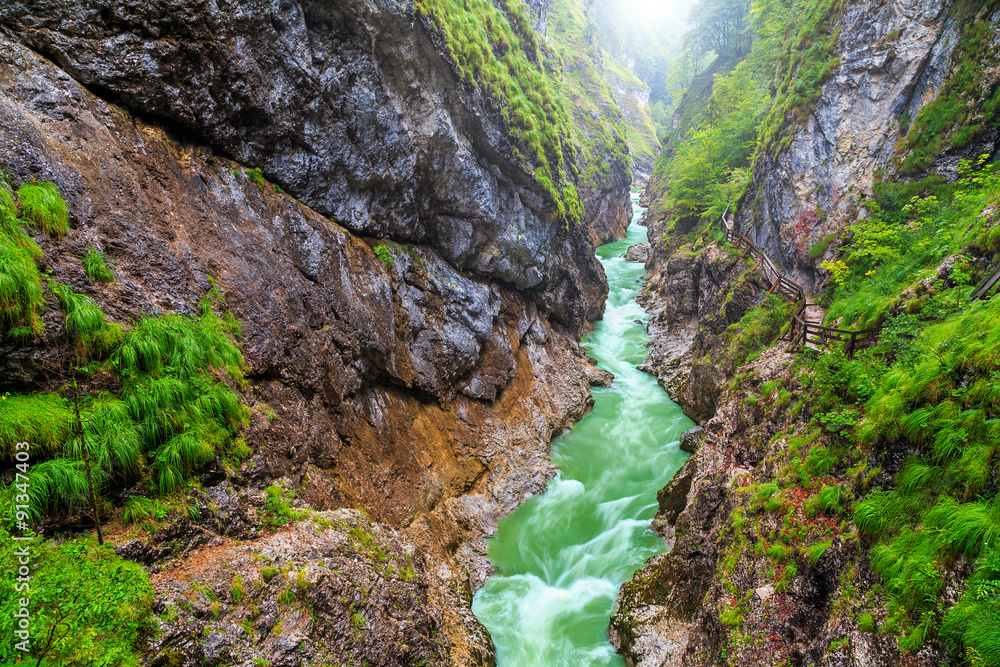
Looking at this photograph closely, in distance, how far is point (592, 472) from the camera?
43.4ft

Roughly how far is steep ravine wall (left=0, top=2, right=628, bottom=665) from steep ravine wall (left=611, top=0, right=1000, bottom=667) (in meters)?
4.10

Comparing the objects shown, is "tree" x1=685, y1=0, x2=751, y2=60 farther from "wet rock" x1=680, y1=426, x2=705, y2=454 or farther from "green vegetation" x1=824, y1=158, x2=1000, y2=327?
"wet rock" x1=680, y1=426, x2=705, y2=454

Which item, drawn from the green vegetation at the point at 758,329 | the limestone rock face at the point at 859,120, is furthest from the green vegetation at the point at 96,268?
the limestone rock face at the point at 859,120

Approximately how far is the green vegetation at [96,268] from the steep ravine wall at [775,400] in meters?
10.2

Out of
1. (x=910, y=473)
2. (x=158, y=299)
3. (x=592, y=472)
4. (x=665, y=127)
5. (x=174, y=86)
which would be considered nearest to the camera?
(x=910, y=473)

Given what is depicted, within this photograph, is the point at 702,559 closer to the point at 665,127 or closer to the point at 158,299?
the point at 158,299

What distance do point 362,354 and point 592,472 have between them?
823cm

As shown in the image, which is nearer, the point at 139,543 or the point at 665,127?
the point at 139,543

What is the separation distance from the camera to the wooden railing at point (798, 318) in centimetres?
803

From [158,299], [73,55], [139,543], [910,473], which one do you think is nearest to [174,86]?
[73,55]

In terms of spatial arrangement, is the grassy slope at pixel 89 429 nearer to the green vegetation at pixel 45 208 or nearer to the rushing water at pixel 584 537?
the green vegetation at pixel 45 208

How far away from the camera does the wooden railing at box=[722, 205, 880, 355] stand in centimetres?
803

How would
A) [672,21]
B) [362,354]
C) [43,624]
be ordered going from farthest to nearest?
[672,21]
[362,354]
[43,624]

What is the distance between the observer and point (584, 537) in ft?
35.6
